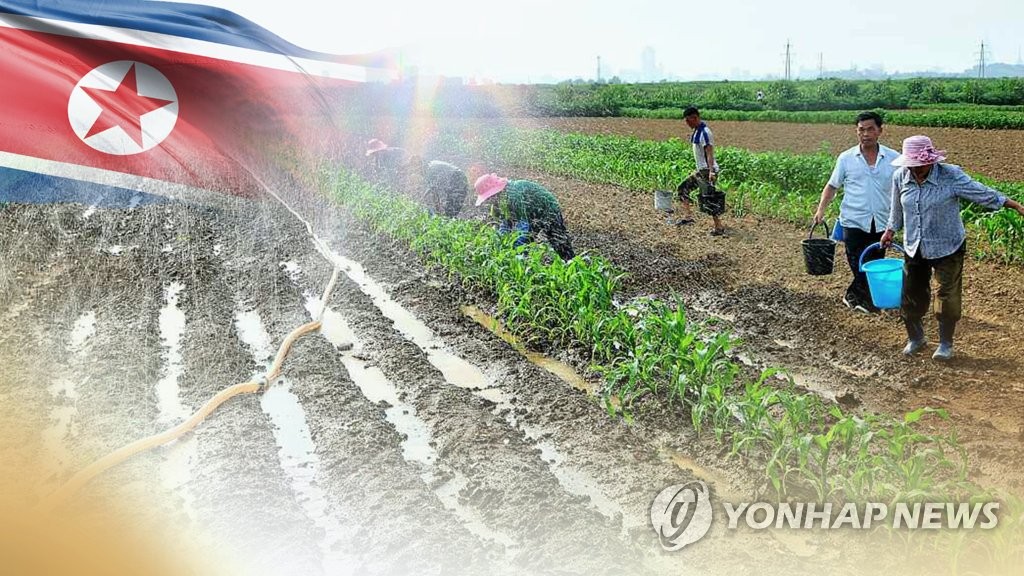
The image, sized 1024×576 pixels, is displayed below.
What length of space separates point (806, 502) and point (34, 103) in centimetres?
389

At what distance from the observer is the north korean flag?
4.32 m

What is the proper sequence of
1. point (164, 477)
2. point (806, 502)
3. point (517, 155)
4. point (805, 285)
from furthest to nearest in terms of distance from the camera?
point (517, 155), point (805, 285), point (164, 477), point (806, 502)

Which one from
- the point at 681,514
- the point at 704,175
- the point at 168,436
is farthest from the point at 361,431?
the point at 704,175

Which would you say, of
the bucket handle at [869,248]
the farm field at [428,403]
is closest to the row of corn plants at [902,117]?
the farm field at [428,403]

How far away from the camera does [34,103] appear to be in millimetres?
4328

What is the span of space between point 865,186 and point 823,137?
65.0ft

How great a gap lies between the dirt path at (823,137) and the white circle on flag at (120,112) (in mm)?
14912

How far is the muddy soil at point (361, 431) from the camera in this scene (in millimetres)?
3365

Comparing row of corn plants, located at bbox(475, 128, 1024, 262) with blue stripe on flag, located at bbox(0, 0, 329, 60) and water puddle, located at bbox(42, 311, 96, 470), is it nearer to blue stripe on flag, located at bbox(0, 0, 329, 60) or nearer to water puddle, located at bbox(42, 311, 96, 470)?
blue stripe on flag, located at bbox(0, 0, 329, 60)

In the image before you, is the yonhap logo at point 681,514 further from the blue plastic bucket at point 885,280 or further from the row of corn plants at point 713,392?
the blue plastic bucket at point 885,280

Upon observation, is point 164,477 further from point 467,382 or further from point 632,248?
point 632,248

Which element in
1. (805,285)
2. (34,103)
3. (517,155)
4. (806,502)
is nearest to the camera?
(806,502)

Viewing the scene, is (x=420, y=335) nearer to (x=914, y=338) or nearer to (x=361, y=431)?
(x=361, y=431)

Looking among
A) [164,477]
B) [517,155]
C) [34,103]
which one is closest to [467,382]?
[164,477]
